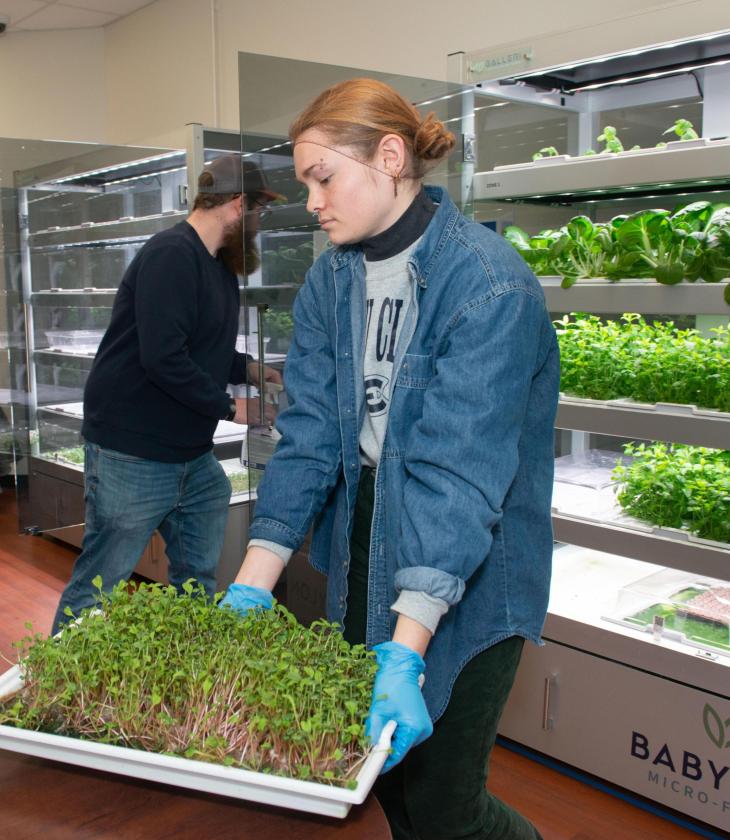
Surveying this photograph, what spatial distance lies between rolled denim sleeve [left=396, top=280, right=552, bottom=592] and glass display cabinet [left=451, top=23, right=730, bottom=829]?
1.09 meters

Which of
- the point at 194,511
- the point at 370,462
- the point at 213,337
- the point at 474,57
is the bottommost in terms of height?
the point at 194,511

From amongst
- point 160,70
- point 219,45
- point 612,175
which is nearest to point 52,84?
point 160,70

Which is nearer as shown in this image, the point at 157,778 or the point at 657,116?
the point at 157,778

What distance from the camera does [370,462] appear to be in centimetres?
174

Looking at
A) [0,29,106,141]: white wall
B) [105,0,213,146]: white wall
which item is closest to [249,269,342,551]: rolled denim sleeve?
[105,0,213,146]: white wall

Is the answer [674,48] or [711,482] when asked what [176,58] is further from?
[711,482]

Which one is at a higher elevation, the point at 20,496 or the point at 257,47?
the point at 257,47

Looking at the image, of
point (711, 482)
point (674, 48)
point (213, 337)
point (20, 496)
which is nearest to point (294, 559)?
point (213, 337)

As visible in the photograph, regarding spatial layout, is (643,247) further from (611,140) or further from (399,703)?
(399,703)

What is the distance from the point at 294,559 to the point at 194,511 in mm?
484

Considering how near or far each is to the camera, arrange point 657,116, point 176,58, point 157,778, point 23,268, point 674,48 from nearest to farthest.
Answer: point 157,778 → point 674,48 → point 657,116 → point 23,268 → point 176,58

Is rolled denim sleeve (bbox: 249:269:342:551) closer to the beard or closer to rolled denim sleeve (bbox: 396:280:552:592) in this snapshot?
rolled denim sleeve (bbox: 396:280:552:592)

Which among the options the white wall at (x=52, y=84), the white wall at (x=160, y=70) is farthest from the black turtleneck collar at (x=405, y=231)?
the white wall at (x=52, y=84)

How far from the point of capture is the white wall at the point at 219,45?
3.60m
